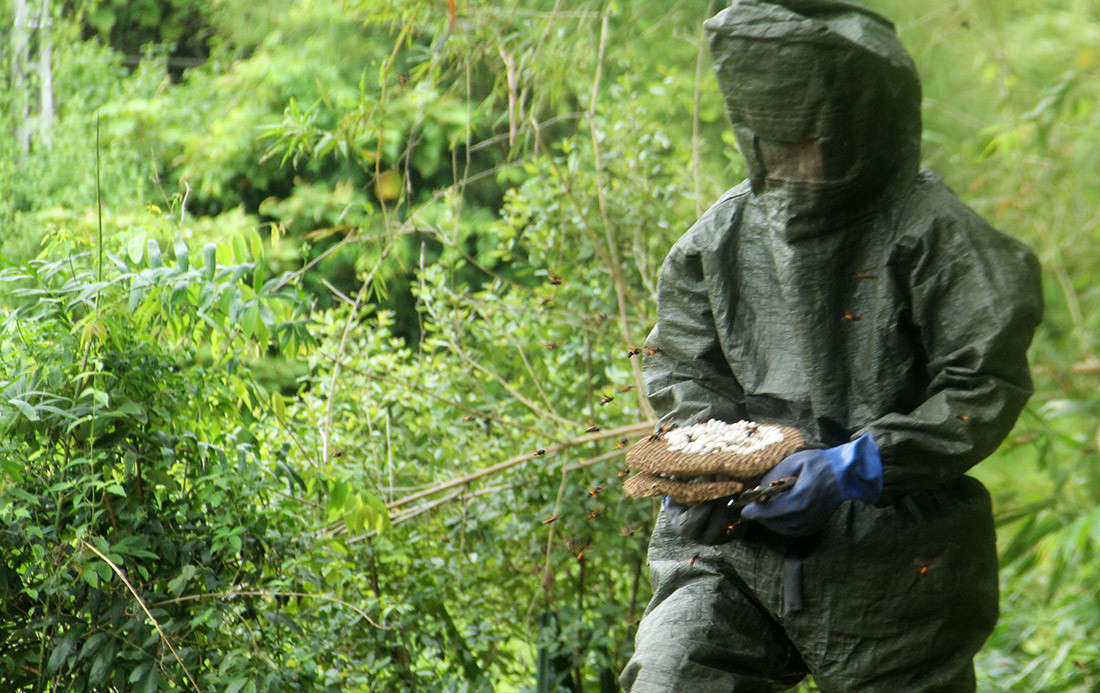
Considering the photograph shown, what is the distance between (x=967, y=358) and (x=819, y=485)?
11.7 inches

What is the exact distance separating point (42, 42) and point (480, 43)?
3.26 metres

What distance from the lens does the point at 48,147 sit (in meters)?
5.93

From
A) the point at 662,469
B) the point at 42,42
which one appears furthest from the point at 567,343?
the point at 42,42

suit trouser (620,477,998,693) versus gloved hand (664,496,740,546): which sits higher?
gloved hand (664,496,740,546)

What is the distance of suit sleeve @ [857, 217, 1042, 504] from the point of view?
170cm

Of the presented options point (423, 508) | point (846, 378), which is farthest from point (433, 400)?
point (846, 378)

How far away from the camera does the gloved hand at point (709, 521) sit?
1.76 m

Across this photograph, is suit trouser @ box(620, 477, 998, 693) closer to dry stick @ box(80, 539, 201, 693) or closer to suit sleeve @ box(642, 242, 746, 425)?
suit sleeve @ box(642, 242, 746, 425)

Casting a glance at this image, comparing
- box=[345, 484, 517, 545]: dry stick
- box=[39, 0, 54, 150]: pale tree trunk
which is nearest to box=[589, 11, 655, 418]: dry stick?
box=[345, 484, 517, 545]: dry stick

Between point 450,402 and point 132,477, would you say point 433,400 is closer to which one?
point 450,402

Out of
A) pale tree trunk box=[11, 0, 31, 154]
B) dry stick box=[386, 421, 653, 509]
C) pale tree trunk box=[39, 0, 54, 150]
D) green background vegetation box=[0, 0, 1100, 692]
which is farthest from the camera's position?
pale tree trunk box=[39, 0, 54, 150]

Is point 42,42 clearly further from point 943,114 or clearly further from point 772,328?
point 772,328

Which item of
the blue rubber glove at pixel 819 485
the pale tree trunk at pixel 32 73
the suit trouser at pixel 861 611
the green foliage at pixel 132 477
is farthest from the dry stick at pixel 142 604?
the pale tree trunk at pixel 32 73

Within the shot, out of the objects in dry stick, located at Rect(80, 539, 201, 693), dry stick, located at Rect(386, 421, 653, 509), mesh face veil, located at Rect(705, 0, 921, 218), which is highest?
mesh face veil, located at Rect(705, 0, 921, 218)
